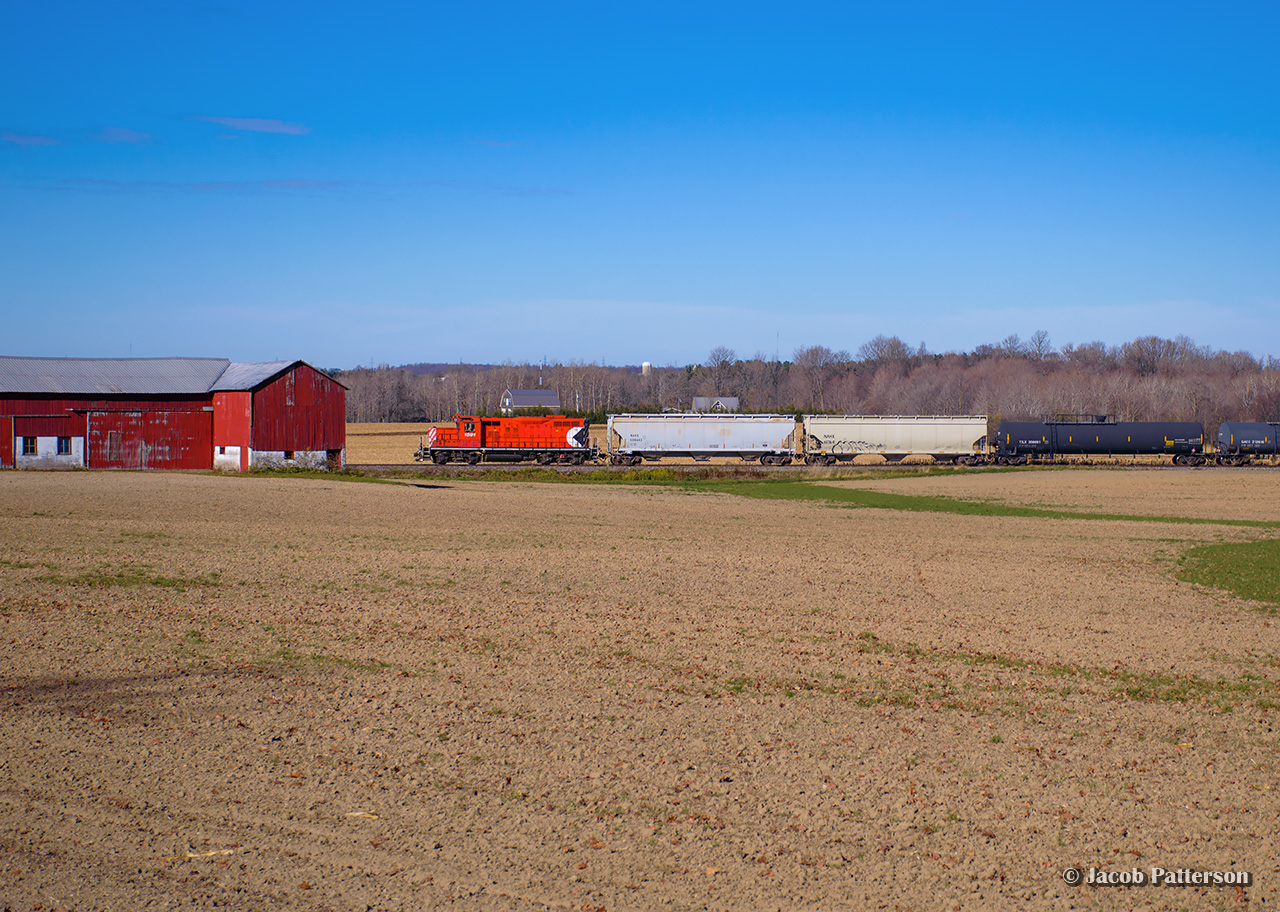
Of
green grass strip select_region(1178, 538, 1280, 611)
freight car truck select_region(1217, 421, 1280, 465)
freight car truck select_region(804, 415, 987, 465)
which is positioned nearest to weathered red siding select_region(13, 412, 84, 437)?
freight car truck select_region(804, 415, 987, 465)

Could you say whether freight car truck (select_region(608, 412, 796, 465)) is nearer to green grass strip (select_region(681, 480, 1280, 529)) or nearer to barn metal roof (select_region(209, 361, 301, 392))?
green grass strip (select_region(681, 480, 1280, 529))

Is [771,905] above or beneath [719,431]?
beneath

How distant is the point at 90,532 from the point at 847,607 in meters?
18.7

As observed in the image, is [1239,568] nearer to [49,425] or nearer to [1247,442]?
[1247,442]

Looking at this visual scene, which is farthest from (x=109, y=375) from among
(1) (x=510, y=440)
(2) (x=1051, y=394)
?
(2) (x=1051, y=394)

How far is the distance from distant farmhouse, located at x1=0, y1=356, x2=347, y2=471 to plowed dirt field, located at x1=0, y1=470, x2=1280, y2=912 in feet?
106

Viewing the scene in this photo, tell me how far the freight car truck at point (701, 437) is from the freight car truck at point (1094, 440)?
51.3 ft

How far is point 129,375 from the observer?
55.1 m

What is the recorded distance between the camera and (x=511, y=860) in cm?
738

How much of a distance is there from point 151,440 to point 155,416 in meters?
1.39

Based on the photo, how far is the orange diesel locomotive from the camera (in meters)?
63.7

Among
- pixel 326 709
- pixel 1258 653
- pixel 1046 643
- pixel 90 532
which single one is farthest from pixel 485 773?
pixel 90 532

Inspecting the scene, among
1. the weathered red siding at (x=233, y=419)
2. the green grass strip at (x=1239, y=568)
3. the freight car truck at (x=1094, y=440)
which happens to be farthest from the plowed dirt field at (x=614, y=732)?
the freight car truck at (x=1094, y=440)

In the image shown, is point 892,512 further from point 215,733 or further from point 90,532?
point 215,733
